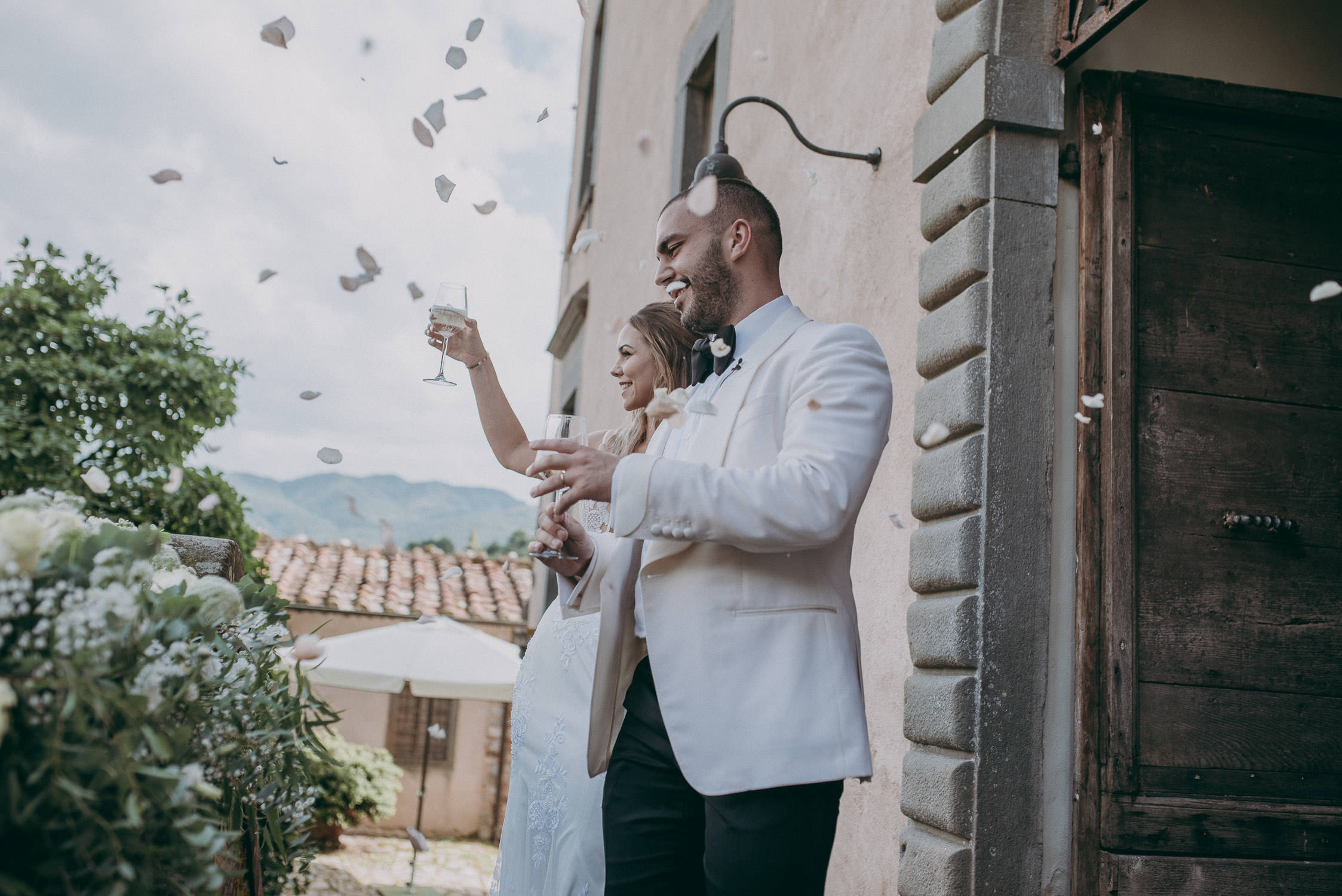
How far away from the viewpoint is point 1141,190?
271 cm

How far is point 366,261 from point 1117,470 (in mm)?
2107

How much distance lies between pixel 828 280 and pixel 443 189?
1634 millimetres

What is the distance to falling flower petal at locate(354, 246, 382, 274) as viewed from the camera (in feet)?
9.00

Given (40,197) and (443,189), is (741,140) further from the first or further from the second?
(40,197)

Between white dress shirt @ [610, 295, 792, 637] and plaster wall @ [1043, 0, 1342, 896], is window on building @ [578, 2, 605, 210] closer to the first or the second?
plaster wall @ [1043, 0, 1342, 896]

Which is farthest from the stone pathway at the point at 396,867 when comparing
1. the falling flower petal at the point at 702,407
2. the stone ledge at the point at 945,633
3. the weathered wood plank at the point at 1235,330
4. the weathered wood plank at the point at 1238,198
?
the weathered wood plank at the point at 1238,198

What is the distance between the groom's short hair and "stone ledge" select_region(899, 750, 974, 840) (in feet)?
4.42

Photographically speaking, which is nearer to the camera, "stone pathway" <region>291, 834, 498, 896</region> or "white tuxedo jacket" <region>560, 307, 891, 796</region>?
"white tuxedo jacket" <region>560, 307, 891, 796</region>

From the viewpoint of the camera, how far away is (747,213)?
6.95 ft

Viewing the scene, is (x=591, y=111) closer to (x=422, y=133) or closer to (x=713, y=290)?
(x=422, y=133)

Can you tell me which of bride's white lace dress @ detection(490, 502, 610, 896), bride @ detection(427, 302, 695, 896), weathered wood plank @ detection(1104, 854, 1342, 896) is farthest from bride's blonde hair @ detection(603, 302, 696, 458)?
weathered wood plank @ detection(1104, 854, 1342, 896)

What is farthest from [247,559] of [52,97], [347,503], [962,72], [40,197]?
[52,97]

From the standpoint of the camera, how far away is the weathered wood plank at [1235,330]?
2.67 meters

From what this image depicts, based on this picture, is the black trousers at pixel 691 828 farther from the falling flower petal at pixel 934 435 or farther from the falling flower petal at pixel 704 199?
the falling flower petal at pixel 934 435
